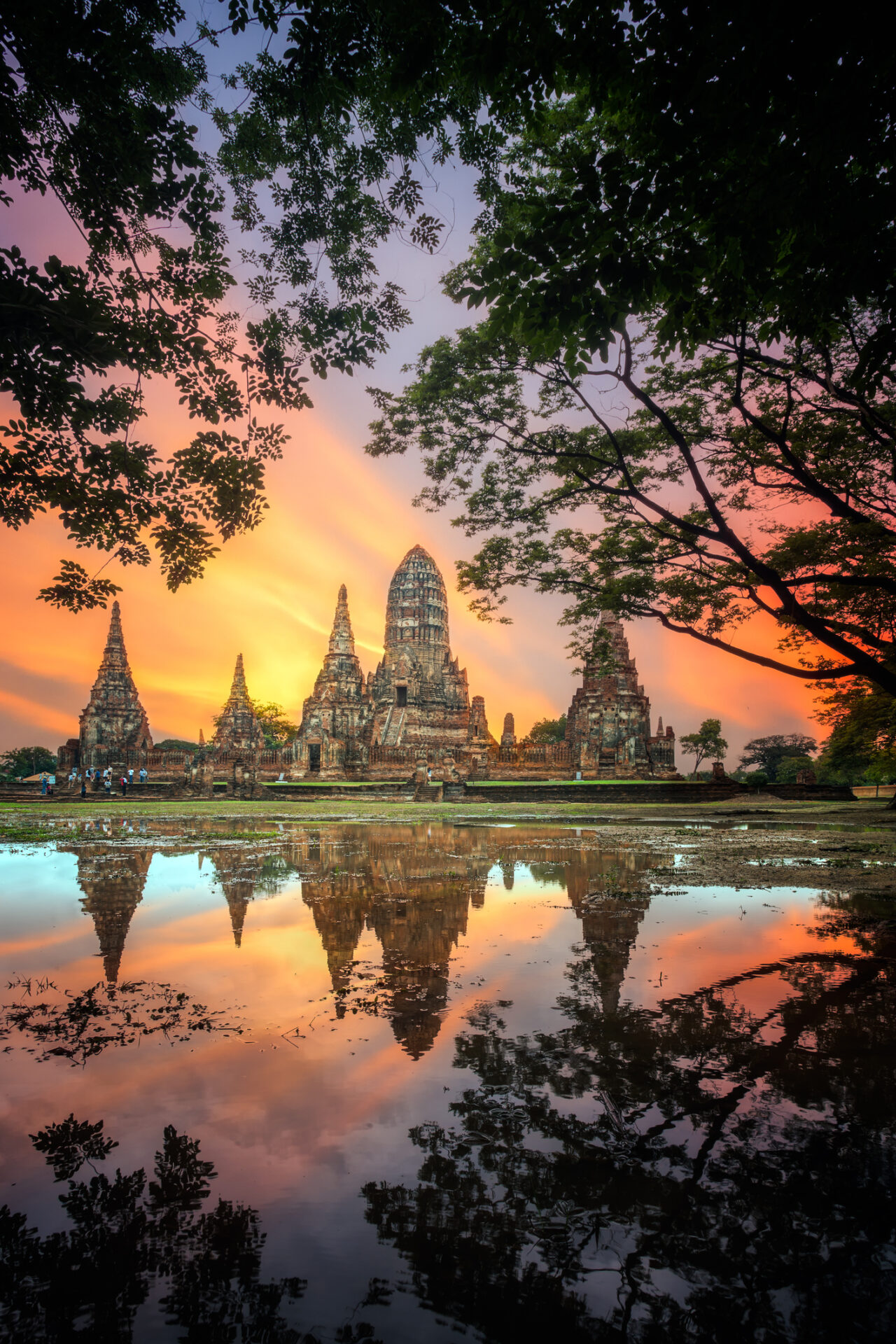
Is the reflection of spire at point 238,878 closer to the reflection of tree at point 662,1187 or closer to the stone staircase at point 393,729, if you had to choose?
the reflection of tree at point 662,1187

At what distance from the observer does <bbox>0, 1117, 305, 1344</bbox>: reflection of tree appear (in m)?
1.57

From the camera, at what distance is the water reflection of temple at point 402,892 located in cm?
407

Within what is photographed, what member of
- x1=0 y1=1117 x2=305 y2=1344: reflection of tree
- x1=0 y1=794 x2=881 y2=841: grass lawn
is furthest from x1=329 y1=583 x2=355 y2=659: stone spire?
x1=0 y1=1117 x2=305 y2=1344: reflection of tree

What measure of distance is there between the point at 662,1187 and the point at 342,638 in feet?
169

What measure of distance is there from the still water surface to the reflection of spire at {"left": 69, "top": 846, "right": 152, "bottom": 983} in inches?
4.0

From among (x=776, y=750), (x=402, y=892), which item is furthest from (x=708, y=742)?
(x=402, y=892)

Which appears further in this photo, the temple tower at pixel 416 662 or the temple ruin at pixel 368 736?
the temple tower at pixel 416 662

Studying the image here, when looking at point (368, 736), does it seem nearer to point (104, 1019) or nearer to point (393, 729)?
point (393, 729)

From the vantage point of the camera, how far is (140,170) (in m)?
6.32

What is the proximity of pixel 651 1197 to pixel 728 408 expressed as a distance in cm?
1203

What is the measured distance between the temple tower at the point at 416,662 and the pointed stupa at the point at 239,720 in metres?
9.57

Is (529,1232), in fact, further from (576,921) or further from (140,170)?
(140,170)

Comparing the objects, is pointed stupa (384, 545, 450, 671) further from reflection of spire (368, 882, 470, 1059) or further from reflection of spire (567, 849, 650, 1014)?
reflection of spire (368, 882, 470, 1059)

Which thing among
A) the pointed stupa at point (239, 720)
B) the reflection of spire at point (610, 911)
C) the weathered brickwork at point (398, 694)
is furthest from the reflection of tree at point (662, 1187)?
the pointed stupa at point (239, 720)
